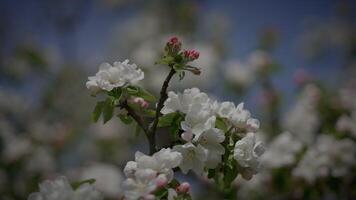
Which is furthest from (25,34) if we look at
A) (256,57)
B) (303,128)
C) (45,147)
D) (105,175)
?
(303,128)

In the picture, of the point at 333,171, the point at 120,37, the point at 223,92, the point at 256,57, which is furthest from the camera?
the point at 120,37

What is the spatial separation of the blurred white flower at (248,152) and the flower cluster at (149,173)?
227mm

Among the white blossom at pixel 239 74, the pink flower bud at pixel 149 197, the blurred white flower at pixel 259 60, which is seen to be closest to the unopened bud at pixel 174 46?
the pink flower bud at pixel 149 197

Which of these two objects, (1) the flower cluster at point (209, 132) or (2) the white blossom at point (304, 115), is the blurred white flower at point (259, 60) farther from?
(1) the flower cluster at point (209, 132)

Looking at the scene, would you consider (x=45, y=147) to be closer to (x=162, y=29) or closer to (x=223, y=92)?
(x=223, y=92)

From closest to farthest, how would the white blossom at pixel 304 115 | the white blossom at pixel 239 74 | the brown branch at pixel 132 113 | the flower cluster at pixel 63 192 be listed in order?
the flower cluster at pixel 63 192, the brown branch at pixel 132 113, the white blossom at pixel 304 115, the white blossom at pixel 239 74

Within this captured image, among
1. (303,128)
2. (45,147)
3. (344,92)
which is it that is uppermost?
(45,147)

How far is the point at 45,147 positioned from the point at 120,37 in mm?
4846

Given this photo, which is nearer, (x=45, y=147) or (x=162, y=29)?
(x=45, y=147)

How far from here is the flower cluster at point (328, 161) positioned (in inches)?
118

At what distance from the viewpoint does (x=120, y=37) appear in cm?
980

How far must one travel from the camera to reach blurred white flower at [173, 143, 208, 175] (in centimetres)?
163

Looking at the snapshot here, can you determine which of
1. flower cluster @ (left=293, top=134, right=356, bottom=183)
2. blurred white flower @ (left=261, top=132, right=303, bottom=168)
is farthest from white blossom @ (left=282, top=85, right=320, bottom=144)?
flower cluster @ (left=293, top=134, right=356, bottom=183)

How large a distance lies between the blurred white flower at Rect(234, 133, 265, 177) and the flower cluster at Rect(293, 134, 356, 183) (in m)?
1.39
